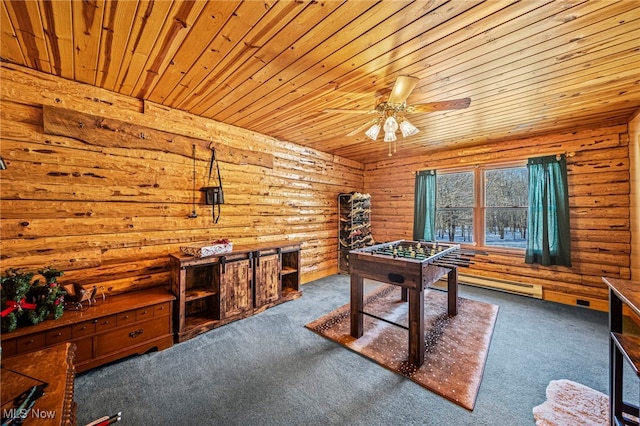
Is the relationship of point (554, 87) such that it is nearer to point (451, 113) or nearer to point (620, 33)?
point (620, 33)

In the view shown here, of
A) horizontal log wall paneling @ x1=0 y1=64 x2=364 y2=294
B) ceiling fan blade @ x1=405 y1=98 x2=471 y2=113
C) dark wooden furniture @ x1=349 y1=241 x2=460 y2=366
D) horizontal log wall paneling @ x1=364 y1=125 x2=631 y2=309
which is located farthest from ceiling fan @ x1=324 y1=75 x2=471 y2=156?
horizontal log wall paneling @ x1=364 y1=125 x2=631 y2=309

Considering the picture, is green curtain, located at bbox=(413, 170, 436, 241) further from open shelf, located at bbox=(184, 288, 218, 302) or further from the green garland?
the green garland

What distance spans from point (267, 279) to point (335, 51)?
9.36ft

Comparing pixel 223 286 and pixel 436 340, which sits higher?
pixel 223 286

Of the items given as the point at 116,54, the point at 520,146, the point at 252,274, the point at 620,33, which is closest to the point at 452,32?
the point at 620,33

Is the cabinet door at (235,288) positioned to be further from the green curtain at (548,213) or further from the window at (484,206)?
the green curtain at (548,213)

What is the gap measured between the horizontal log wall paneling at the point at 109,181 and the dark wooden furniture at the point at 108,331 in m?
0.50

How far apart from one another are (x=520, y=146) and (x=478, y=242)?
1821 millimetres

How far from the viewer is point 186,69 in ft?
7.08

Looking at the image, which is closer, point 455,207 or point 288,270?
point 288,270

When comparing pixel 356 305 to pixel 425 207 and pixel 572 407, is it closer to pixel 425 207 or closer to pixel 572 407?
pixel 572 407

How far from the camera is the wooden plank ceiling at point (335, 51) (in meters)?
1.51

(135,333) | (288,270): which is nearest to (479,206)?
(288,270)

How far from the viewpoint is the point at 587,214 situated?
3617mm
